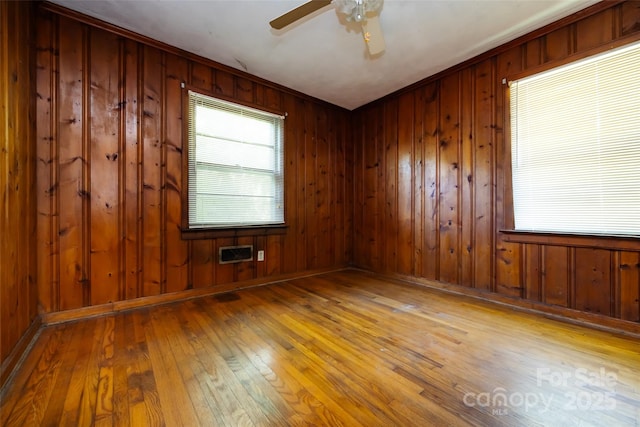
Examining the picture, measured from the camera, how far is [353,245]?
13.3 ft

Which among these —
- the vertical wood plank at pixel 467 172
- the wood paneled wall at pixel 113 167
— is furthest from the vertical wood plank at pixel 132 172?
the vertical wood plank at pixel 467 172

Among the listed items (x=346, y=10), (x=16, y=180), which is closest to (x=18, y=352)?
(x=16, y=180)

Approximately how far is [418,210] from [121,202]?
3.16 m

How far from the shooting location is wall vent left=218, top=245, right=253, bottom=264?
2.82m

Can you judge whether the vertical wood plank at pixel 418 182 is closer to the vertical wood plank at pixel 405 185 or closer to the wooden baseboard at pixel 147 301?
the vertical wood plank at pixel 405 185

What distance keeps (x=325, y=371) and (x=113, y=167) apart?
2.41m

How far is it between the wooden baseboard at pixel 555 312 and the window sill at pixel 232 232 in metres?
2.01

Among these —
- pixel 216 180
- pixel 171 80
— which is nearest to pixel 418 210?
pixel 216 180

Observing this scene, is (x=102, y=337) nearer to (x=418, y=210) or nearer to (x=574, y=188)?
(x=418, y=210)

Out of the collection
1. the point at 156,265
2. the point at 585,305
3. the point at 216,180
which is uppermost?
the point at 216,180

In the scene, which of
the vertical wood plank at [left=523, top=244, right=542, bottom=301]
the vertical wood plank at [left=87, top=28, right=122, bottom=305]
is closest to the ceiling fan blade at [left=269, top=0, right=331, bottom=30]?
the vertical wood plank at [left=87, top=28, right=122, bottom=305]

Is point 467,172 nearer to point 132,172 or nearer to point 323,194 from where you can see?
point 323,194

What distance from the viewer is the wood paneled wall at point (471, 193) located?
6.48 feet

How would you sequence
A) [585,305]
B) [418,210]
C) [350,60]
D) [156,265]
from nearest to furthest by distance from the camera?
[585,305] < [156,265] < [350,60] < [418,210]
